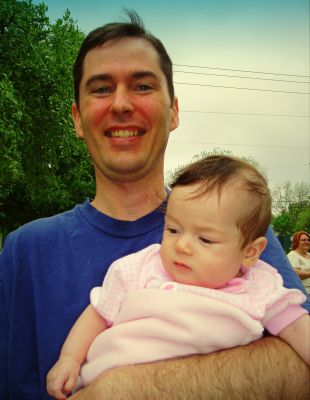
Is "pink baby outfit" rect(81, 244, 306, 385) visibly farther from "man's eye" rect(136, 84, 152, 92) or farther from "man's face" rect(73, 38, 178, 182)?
"man's eye" rect(136, 84, 152, 92)

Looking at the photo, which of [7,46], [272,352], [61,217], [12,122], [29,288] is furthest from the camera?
[7,46]

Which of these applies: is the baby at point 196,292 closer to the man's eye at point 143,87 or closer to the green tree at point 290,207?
the man's eye at point 143,87

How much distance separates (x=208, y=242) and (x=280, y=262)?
1.48 feet

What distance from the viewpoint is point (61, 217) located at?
8.19ft

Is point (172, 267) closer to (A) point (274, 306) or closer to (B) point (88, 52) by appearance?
(A) point (274, 306)

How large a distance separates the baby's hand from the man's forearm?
16 centimetres

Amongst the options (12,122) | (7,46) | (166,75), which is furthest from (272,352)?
(7,46)

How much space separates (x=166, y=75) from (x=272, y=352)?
5.16 feet

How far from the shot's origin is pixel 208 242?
1969 millimetres

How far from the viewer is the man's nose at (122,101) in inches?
96.2

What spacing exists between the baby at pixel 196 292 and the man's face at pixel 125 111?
0.43m

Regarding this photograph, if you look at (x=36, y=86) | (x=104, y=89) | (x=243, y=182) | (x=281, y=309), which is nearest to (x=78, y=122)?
(x=104, y=89)

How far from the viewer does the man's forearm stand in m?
1.74

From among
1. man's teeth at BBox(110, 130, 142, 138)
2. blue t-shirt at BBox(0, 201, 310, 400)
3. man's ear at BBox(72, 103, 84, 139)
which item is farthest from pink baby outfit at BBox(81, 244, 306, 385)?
man's ear at BBox(72, 103, 84, 139)
